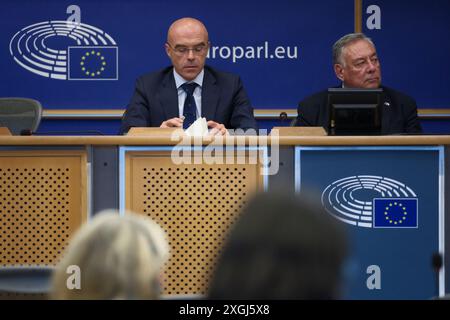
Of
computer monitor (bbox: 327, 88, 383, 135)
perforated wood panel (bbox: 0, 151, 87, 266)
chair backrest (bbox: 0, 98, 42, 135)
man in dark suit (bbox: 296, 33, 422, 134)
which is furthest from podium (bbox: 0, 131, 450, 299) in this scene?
chair backrest (bbox: 0, 98, 42, 135)

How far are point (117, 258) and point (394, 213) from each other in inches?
123

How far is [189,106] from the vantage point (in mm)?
5309

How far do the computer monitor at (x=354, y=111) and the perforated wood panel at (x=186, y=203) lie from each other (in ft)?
2.07

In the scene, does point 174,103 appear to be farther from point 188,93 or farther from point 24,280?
point 24,280

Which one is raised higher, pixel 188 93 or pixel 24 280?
pixel 188 93

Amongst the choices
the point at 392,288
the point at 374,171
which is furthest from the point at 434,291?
the point at 374,171

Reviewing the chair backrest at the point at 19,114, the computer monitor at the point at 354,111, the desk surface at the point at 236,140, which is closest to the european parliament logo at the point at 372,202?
the desk surface at the point at 236,140

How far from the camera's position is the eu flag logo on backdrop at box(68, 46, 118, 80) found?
773 cm

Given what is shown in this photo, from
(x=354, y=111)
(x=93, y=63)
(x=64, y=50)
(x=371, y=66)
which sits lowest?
(x=354, y=111)

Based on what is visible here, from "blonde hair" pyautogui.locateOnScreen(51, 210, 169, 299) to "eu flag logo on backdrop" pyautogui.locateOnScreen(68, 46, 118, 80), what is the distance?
651cm

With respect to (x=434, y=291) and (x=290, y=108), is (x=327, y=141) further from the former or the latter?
(x=290, y=108)

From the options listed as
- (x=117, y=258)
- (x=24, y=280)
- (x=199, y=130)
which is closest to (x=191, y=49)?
(x=199, y=130)

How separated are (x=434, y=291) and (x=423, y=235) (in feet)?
0.89

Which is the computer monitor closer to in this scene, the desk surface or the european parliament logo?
the desk surface
